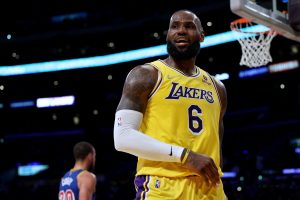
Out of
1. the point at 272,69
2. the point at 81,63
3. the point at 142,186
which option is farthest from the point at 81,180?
the point at 81,63

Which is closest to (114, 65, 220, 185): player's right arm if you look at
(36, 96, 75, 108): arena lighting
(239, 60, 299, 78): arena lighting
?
(239, 60, 299, 78): arena lighting

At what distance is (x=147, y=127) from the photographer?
110 inches

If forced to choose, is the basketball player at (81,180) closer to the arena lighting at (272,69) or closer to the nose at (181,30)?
→ the nose at (181,30)

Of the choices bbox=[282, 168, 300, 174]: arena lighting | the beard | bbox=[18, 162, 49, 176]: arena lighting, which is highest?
the beard

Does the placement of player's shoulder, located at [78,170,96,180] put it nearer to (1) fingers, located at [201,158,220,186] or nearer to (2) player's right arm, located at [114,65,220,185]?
(2) player's right arm, located at [114,65,220,185]

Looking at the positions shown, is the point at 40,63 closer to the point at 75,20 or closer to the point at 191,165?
the point at 75,20

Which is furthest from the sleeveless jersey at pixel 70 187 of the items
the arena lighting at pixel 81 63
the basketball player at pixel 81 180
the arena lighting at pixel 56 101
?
the arena lighting at pixel 56 101

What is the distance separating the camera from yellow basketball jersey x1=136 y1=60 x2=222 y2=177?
8.97 ft

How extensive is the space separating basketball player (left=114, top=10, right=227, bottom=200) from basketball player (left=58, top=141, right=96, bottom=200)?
2903 mm

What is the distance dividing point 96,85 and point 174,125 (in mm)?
22571

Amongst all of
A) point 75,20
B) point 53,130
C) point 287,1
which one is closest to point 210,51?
point 75,20

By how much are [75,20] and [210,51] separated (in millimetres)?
6798

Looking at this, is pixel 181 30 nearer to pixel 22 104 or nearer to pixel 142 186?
pixel 142 186

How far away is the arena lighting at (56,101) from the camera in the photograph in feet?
80.3
